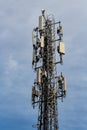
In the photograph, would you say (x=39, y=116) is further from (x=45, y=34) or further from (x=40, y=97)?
(x=45, y=34)

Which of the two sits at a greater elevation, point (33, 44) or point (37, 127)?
point (33, 44)

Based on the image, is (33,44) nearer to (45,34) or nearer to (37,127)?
(45,34)

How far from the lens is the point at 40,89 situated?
47719 mm

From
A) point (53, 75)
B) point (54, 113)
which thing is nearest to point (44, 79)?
point (53, 75)

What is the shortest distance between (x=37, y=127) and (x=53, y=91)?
4.09 meters

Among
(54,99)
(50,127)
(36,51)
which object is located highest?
(36,51)

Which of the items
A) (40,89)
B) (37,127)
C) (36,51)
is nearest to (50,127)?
(37,127)

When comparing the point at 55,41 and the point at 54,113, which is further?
the point at 55,41

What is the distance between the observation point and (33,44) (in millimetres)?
49938

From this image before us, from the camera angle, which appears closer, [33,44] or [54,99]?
[54,99]

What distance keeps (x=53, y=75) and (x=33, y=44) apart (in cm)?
444

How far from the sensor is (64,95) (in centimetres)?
4703

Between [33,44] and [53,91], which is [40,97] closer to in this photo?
[53,91]

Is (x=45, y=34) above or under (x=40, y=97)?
above
